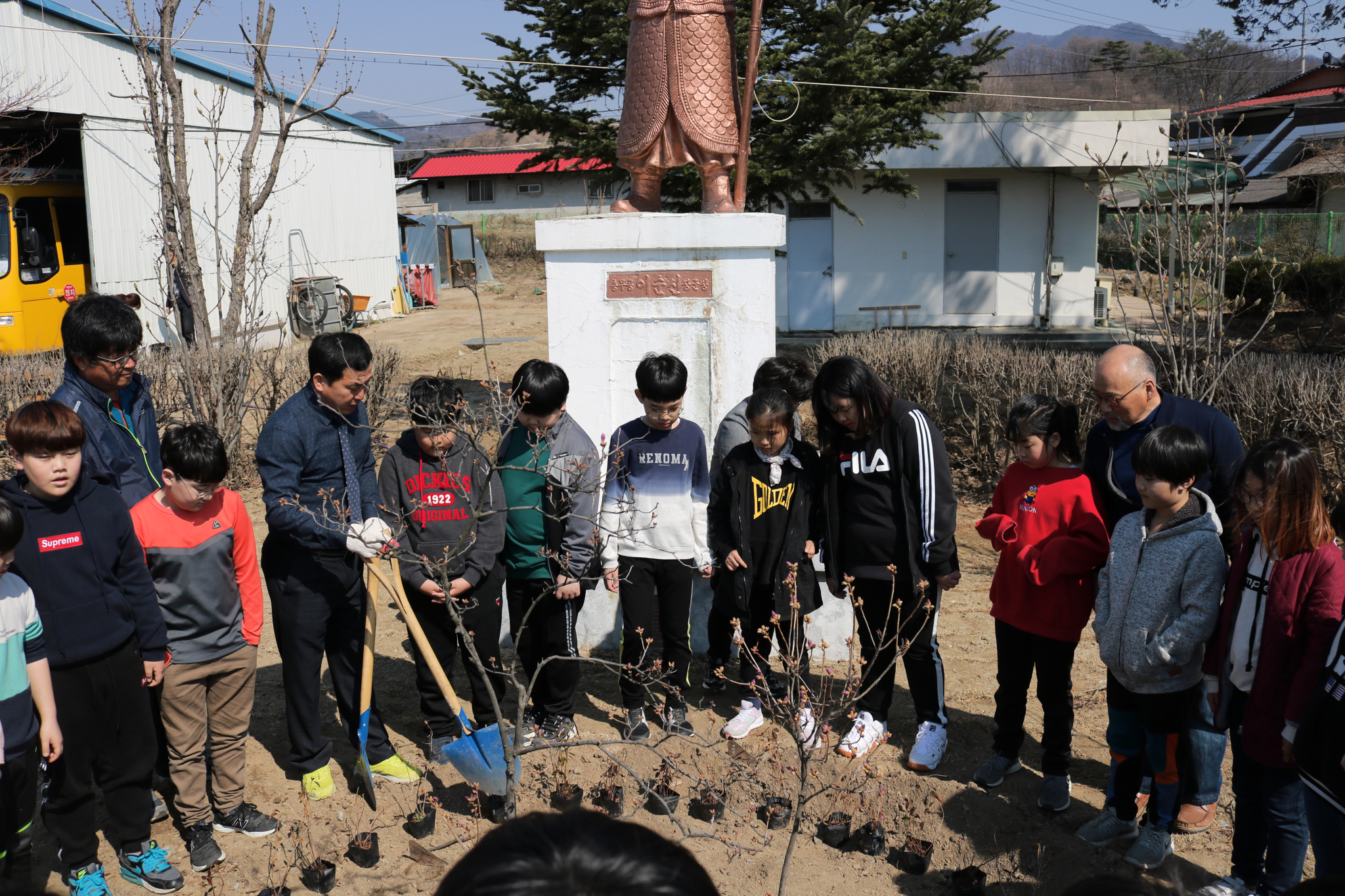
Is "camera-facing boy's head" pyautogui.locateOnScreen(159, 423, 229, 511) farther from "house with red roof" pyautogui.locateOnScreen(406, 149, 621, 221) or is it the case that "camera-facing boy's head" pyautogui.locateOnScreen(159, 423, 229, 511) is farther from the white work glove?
"house with red roof" pyautogui.locateOnScreen(406, 149, 621, 221)

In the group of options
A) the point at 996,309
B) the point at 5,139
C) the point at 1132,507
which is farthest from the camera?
the point at 996,309

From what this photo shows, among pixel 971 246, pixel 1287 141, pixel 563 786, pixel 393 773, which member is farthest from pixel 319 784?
pixel 1287 141

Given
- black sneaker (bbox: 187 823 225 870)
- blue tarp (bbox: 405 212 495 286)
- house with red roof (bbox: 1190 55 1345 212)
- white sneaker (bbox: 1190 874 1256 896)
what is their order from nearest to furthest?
white sneaker (bbox: 1190 874 1256 896) → black sneaker (bbox: 187 823 225 870) → house with red roof (bbox: 1190 55 1345 212) → blue tarp (bbox: 405 212 495 286)

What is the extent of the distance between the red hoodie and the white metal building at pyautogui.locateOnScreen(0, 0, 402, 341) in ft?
26.4

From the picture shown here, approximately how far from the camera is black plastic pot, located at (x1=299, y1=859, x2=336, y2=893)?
9.57ft

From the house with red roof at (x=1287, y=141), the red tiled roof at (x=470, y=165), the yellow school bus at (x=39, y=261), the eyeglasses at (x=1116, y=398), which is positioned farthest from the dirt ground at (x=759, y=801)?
the red tiled roof at (x=470, y=165)

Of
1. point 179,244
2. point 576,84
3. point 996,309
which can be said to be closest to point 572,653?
point 179,244

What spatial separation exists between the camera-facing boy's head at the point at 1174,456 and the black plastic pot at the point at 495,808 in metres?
2.24

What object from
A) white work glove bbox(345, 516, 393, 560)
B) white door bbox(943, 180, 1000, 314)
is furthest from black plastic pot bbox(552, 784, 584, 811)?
white door bbox(943, 180, 1000, 314)

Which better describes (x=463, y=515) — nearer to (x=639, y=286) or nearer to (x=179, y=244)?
(x=639, y=286)

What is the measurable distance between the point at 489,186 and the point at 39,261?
24.1 m

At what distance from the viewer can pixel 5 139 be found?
13.6m

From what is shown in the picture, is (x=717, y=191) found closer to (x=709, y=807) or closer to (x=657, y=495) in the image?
(x=657, y=495)

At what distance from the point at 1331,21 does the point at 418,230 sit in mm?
18819
